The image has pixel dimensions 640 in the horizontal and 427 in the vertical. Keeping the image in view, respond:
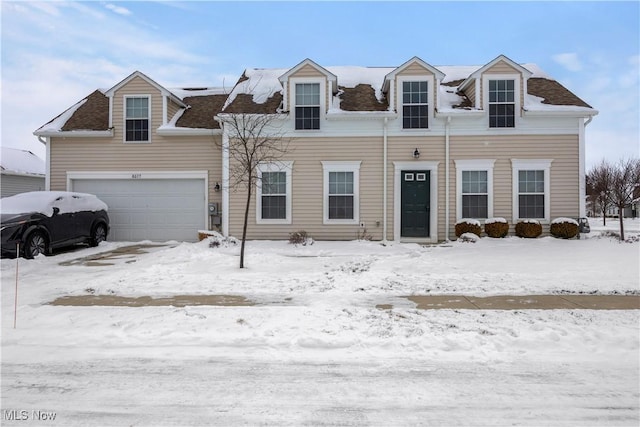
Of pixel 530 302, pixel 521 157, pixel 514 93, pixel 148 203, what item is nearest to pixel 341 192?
pixel 521 157

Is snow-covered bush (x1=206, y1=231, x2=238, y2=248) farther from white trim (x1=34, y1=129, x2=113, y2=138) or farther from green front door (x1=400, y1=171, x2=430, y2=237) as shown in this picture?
green front door (x1=400, y1=171, x2=430, y2=237)

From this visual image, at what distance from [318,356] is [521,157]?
12066 mm

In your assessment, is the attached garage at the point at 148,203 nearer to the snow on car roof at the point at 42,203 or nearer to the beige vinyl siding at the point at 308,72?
the snow on car roof at the point at 42,203

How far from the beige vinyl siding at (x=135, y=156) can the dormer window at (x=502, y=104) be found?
9757 mm

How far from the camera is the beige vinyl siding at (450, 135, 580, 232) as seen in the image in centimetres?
1333

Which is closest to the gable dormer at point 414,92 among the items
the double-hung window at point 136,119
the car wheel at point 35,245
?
the double-hung window at point 136,119

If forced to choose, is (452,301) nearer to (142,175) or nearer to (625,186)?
(142,175)

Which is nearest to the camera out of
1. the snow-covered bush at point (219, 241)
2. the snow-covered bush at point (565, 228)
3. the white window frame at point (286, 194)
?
the snow-covered bush at point (219, 241)

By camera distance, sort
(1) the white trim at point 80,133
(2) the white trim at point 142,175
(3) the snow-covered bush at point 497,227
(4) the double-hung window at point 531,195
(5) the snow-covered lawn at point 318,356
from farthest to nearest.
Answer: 1. (2) the white trim at point 142,175
2. (1) the white trim at point 80,133
3. (4) the double-hung window at point 531,195
4. (3) the snow-covered bush at point 497,227
5. (5) the snow-covered lawn at point 318,356

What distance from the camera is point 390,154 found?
44.6 feet

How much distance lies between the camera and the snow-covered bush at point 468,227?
12.9 m

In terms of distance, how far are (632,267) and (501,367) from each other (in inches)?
271

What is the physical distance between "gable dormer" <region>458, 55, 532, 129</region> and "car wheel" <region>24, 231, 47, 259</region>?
13.9m

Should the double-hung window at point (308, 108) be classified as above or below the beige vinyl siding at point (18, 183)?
above
